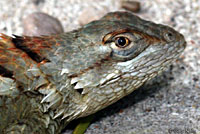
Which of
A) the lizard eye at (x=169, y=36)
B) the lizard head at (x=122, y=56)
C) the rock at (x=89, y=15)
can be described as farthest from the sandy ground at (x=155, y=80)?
the lizard eye at (x=169, y=36)

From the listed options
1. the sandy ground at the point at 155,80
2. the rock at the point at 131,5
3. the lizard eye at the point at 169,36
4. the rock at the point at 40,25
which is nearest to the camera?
the lizard eye at the point at 169,36

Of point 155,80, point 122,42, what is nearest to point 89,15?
point 155,80

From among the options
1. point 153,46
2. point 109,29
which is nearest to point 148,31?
point 153,46

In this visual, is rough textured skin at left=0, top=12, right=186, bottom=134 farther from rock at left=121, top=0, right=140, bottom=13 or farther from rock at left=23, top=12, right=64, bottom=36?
rock at left=121, top=0, right=140, bottom=13

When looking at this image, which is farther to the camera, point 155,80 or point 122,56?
point 155,80

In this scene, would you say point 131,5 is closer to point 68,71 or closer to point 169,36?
point 169,36

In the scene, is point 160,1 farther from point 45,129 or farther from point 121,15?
point 45,129

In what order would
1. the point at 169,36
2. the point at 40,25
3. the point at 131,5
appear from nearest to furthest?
1. the point at 169,36
2. the point at 40,25
3. the point at 131,5

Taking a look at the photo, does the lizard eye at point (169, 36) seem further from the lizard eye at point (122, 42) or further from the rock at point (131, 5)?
the rock at point (131, 5)
